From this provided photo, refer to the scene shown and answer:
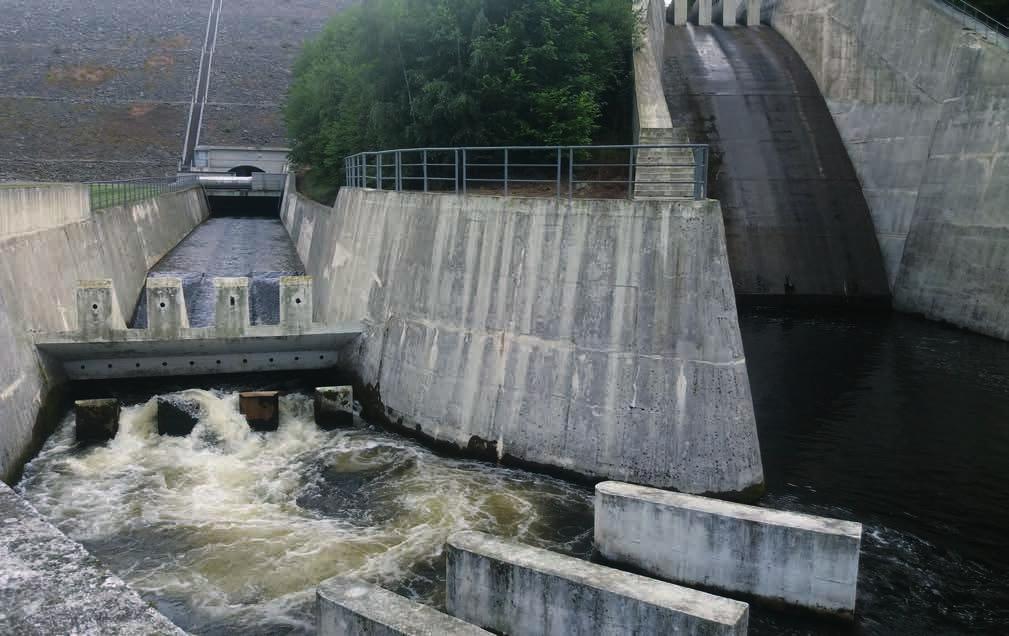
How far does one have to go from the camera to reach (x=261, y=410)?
1708 cm

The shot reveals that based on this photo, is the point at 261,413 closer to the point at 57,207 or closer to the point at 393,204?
the point at 393,204

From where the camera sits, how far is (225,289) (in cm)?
1825

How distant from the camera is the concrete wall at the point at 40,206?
16.9 metres

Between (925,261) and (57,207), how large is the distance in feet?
86.8

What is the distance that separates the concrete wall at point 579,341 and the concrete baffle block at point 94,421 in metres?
5.18

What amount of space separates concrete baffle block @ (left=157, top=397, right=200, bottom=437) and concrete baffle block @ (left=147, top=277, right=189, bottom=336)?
72.9 inches

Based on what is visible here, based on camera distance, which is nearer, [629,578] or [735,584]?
[629,578]

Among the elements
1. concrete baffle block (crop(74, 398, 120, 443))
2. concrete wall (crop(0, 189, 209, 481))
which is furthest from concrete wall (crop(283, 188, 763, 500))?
concrete wall (crop(0, 189, 209, 481))

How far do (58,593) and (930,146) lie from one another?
30.1 meters

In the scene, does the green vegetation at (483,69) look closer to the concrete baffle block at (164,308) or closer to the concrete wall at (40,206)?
the concrete baffle block at (164,308)

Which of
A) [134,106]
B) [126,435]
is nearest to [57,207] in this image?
[126,435]

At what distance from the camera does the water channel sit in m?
10.9

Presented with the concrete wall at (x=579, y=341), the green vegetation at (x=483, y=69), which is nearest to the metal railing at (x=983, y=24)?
the green vegetation at (x=483, y=69)

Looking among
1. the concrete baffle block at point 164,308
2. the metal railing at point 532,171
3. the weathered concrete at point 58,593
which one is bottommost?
the weathered concrete at point 58,593
